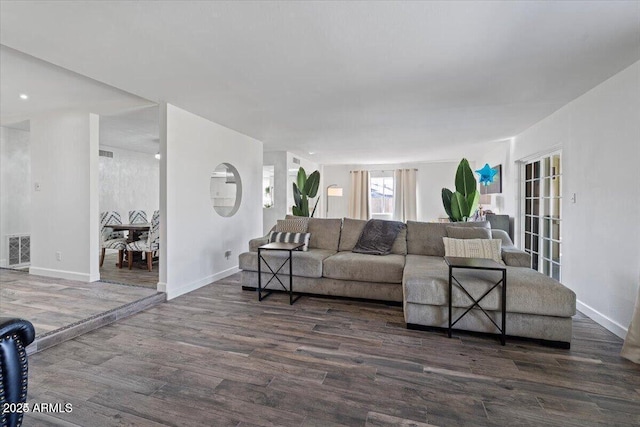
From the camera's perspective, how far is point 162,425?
1596 mm

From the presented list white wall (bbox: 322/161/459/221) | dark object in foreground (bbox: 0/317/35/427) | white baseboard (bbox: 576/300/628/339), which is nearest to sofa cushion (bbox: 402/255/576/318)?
white baseboard (bbox: 576/300/628/339)

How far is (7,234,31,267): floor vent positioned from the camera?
497 centimetres

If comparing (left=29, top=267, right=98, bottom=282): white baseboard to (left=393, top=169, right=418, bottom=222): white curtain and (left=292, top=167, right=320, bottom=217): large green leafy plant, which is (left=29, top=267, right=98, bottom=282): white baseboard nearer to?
(left=292, top=167, right=320, bottom=217): large green leafy plant

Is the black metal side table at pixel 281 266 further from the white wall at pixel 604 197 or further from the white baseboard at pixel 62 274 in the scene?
the white wall at pixel 604 197

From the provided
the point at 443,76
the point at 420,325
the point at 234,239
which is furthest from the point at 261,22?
the point at 234,239

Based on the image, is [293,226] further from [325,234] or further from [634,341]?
[634,341]

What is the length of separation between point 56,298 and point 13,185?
3.07 meters

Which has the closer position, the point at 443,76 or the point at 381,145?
the point at 443,76

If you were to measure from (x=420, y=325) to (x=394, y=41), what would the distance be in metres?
2.39

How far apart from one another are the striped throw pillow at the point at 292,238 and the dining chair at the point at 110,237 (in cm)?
259

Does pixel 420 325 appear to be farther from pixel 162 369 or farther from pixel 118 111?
pixel 118 111

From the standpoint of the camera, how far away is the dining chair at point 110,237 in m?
4.91

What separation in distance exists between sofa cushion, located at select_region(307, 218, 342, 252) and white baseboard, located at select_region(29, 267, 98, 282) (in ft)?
10.0

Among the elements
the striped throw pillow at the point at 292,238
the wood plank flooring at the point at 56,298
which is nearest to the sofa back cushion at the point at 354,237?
the striped throw pillow at the point at 292,238
